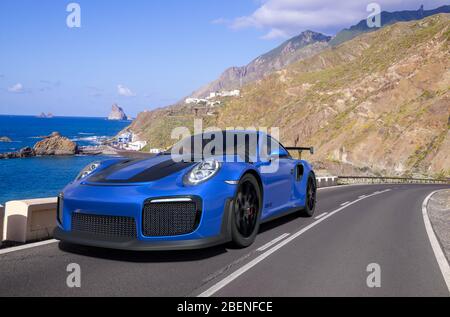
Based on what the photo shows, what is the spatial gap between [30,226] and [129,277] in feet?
7.93

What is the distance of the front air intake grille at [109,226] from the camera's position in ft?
15.8

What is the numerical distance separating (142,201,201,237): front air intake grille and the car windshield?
50.6 inches

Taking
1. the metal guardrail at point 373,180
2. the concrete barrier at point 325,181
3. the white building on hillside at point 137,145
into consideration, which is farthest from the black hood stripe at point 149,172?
the white building on hillside at point 137,145

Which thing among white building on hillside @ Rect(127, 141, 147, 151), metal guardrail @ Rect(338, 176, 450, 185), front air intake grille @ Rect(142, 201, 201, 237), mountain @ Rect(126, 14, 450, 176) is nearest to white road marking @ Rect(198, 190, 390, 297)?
front air intake grille @ Rect(142, 201, 201, 237)

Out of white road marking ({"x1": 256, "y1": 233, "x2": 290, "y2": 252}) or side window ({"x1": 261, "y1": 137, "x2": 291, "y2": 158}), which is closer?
white road marking ({"x1": 256, "y1": 233, "x2": 290, "y2": 252})

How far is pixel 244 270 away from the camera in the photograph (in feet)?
16.4

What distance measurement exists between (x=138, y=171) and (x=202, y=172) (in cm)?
77

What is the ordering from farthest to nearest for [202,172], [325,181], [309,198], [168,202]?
[325,181], [309,198], [202,172], [168,202]

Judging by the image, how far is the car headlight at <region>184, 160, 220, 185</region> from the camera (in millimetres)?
5164

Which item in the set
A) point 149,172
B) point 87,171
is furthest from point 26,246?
point 149,172

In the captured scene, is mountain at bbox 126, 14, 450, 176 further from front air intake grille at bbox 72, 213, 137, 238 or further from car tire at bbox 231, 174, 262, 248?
front air intake grille at bbox 72, 213, 137, 238

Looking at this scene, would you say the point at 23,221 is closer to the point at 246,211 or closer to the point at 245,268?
the point at 246,211

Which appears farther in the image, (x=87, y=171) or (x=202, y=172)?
(x=87, y=171)
